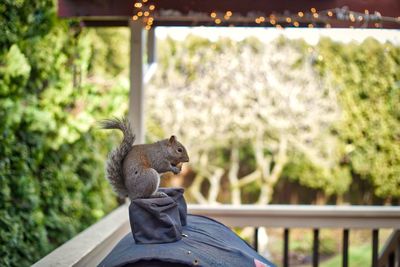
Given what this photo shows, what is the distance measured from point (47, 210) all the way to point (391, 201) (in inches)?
119

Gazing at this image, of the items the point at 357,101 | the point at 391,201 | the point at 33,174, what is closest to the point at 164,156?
the point at 33,174

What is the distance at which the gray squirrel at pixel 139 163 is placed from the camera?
1776 mm

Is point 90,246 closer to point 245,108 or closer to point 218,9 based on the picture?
point 218,9

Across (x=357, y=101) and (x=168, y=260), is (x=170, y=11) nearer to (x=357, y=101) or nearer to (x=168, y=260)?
(x=168, y=260)

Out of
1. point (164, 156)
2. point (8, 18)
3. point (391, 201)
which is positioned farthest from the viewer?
point (391, 201)

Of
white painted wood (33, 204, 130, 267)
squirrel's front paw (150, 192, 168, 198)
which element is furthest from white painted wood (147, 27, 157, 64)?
squirrel's front paw (150, 192, 168, 198)

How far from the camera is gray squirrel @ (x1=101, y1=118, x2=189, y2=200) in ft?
5.83

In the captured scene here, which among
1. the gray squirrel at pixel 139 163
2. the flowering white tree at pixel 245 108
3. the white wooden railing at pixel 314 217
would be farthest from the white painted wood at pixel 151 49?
the flowering white tree at pixel 245 108

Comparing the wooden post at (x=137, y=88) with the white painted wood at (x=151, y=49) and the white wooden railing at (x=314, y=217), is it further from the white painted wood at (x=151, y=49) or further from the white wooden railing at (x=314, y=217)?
Result: the white wooden railing at (x=314, y=217)

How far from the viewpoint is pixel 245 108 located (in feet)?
22.5

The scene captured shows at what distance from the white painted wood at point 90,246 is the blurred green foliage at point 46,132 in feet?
1.36

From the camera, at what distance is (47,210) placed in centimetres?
339

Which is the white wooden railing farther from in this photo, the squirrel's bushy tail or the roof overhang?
the squirrel's bushy tail

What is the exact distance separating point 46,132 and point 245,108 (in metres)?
3.82
